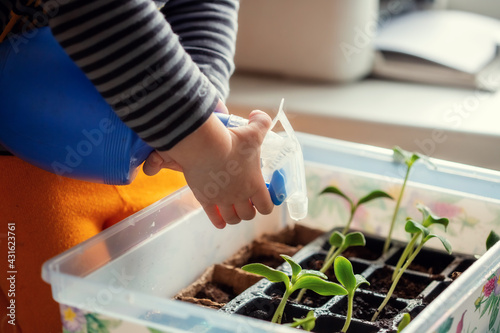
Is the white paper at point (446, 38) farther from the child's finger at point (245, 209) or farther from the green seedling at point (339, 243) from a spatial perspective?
the child's finger at point (245, 209)

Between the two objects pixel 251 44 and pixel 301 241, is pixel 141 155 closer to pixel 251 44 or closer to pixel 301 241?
pixel 301 241

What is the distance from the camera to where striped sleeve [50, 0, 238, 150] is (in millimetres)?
545

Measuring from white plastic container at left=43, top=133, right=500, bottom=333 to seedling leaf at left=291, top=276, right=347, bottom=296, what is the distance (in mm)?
75

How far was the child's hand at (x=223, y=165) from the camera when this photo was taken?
59 cm

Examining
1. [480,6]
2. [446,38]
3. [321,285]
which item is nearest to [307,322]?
[321,285]

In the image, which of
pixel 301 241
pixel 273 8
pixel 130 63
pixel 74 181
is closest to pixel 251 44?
pixel 273 8

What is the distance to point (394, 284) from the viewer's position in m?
0.70

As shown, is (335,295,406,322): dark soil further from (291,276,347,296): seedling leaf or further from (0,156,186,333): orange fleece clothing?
(0,156,186,333): orange fleece clothing

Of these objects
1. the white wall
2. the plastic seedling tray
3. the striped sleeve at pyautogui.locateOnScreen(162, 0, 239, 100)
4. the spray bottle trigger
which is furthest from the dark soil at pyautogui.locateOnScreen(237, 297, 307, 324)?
the white wall

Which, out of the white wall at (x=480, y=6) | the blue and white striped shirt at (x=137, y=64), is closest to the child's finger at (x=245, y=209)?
the blue and white striped shirt at (x=137, y=64)

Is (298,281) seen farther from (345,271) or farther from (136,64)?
(136,64)

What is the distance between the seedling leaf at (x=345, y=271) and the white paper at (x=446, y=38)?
811mm

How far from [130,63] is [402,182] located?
0.45 meters

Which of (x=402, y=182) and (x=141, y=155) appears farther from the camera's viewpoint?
(x=402, y=182)
